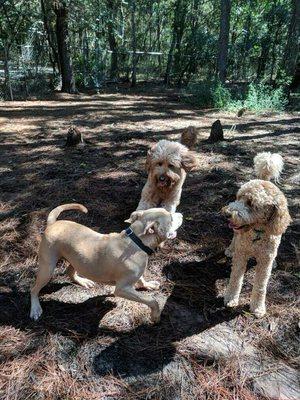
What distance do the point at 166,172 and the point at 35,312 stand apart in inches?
97.3

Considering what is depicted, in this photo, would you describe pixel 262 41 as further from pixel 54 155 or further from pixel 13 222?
pixel 13 222

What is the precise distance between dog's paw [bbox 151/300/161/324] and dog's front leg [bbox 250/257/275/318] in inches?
37.4

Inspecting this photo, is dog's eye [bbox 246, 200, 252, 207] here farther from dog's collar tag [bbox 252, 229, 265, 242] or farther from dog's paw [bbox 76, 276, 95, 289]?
dog's paw [bbox 76, 276, 95, 289]

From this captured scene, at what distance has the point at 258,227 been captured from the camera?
3.23 metres

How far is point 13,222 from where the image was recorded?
4.70 meters

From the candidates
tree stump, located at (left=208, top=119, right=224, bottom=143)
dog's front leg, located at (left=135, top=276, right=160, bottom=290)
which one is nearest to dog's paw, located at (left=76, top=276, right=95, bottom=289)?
dog's front leg, located at (left=135, top=276, right=160, bottom=290)

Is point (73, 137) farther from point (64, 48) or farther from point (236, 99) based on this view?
point (64, 48)

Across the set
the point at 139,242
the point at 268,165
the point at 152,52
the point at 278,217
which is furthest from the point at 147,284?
the point at 152,52

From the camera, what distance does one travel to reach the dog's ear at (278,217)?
3061 mm

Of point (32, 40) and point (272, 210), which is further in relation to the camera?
point (32, 40)


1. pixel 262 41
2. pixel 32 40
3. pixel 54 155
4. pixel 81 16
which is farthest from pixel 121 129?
pixel 262 41

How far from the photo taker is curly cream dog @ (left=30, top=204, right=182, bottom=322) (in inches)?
122

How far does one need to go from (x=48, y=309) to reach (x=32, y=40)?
57.8ft

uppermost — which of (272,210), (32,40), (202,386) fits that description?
(32,40)
